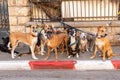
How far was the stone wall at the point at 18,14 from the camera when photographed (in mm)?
8016

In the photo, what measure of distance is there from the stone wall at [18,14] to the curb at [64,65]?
1.48m

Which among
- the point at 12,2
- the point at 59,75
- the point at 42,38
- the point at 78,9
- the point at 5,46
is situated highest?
the point at 12,2

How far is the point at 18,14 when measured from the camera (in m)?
8.06

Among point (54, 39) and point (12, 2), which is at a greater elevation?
point (12, 2)

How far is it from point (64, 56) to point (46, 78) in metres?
1.24

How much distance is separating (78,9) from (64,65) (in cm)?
199

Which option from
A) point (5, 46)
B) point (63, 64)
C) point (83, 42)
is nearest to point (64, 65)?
point (63, 64)

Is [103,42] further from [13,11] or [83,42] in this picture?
[13,11]

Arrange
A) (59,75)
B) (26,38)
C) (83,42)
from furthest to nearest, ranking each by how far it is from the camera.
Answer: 1. (83,42)
2. (26,38)
3. (59,75)

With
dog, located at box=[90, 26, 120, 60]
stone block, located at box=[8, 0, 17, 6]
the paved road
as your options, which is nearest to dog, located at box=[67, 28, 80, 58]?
dog, located at box=[90, 26, 120, 60]

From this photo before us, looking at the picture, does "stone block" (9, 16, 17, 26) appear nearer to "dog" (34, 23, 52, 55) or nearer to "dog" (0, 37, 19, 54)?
"dog" (0, 37, 19, 54)

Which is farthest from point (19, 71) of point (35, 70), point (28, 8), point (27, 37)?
point (28, 8)

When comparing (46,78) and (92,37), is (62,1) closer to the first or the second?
(92,37)

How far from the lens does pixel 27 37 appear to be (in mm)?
7043
